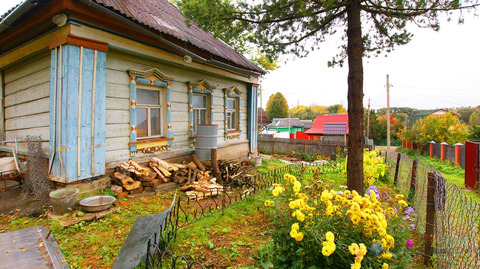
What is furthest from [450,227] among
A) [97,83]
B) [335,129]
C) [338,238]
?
[335,129]

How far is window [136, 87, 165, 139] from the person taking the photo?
5.85m

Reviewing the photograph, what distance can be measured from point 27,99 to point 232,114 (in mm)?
6065

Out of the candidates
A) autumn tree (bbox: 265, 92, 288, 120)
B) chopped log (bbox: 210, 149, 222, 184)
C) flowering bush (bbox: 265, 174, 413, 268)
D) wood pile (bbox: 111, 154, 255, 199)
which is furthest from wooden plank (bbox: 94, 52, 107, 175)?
autumn tree (bbox: 265, 92, 288, 120)

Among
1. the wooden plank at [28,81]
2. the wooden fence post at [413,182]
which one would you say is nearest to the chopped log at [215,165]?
the wooden plank at [28,81]

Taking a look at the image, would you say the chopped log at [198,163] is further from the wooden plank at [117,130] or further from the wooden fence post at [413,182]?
the wooden fence post at [413,182]

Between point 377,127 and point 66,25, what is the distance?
39.5m

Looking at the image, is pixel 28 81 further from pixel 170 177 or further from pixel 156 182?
pixel 170 177

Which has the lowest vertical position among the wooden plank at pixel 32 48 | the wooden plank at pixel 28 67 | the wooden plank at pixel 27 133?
the wooden plank at pixel 27 133

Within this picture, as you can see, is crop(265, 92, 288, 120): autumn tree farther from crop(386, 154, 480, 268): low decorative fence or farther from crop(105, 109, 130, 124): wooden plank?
crop(386, 154, 480, 268): low decorative fence

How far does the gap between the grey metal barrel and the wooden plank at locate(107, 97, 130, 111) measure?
6.88 feet

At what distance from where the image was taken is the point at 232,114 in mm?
9555

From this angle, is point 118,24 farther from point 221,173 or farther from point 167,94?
point 221,173

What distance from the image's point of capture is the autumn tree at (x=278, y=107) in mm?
58719

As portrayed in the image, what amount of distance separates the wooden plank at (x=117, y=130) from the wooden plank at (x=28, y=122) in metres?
1.13
